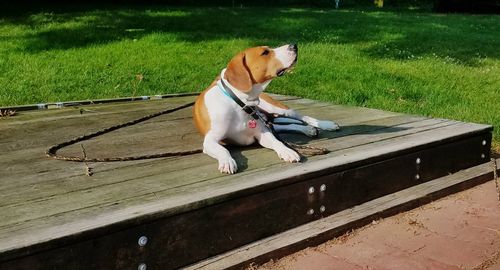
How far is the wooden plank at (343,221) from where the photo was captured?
8.98 ft

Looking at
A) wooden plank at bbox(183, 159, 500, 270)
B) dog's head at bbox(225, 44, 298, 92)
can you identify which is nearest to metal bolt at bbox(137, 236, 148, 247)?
wooden plank at bbox(183, 159, 500, 270)

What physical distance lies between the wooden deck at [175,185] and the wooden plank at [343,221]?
5 centimetres

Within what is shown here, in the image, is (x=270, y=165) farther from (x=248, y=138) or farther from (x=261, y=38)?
(x=261, y=38)

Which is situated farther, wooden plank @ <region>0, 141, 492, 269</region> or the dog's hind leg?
the dog's hind leg

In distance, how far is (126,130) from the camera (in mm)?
4039

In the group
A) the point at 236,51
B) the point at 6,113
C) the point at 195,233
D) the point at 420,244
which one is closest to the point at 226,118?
the point at 195,233

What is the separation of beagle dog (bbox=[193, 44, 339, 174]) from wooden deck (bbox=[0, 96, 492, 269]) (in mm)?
87

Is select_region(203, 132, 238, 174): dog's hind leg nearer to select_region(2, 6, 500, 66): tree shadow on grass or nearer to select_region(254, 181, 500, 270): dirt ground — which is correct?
select_region(254, 181, 500, 270): dirt ground

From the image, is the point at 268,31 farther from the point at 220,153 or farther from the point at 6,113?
the point at 220,153

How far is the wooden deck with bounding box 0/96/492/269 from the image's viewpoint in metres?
2.29

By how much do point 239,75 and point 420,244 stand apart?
4.50 feet

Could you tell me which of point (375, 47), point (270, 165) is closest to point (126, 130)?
point (270, 165)

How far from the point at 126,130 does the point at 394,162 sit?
1842 mm

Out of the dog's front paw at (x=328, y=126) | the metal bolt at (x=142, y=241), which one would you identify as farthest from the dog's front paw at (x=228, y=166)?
the dog's front paw at (x=328, y=126)
